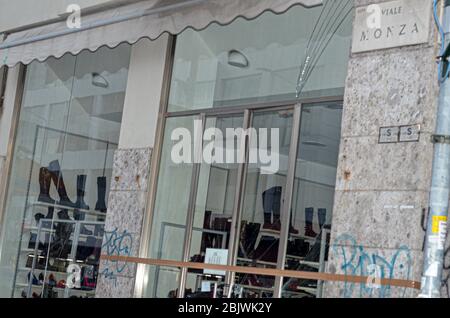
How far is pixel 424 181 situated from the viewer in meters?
7.05

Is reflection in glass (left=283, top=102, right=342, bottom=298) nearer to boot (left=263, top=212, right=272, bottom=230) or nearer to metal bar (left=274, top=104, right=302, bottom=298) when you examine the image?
metal bar (left=274, top=104, right=302, bottom=298)

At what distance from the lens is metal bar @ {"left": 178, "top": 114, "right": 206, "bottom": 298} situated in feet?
31.1

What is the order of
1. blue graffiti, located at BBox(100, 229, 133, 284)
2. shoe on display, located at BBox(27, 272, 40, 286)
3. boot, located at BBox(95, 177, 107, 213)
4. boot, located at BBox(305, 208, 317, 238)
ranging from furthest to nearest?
shoe on display, located at BBox(27, 272, 40, 286) < boot, located at BBox(95, 177, 107, 213) < blue graffiti, located at BBox(100, 229, 133, 284) < boot, located at BBox(305, 208, 317, 238)

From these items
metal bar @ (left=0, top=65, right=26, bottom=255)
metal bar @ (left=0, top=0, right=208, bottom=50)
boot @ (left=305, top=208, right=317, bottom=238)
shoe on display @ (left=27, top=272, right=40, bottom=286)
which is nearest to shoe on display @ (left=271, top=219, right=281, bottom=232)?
boot @ (left=305, top=208, right=317, bottom=238)

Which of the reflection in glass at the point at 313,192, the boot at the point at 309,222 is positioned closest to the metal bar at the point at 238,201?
the reflection in glass at the point at 313,192

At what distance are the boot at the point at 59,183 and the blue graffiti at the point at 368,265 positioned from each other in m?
4.98

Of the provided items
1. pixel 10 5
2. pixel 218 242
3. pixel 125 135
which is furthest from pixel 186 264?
pixel 10 5

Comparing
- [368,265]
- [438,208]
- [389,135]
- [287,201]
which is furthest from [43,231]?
[438,208]

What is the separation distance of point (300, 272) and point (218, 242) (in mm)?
1336

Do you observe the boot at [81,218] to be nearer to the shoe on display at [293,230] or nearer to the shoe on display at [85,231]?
the shoe on display at [85,231]

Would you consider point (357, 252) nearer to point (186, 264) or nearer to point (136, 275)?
point (186, 264)

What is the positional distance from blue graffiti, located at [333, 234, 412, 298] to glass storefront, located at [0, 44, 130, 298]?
4031 millimetres

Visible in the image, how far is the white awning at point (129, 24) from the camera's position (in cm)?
852

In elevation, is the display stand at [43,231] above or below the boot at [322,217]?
below
